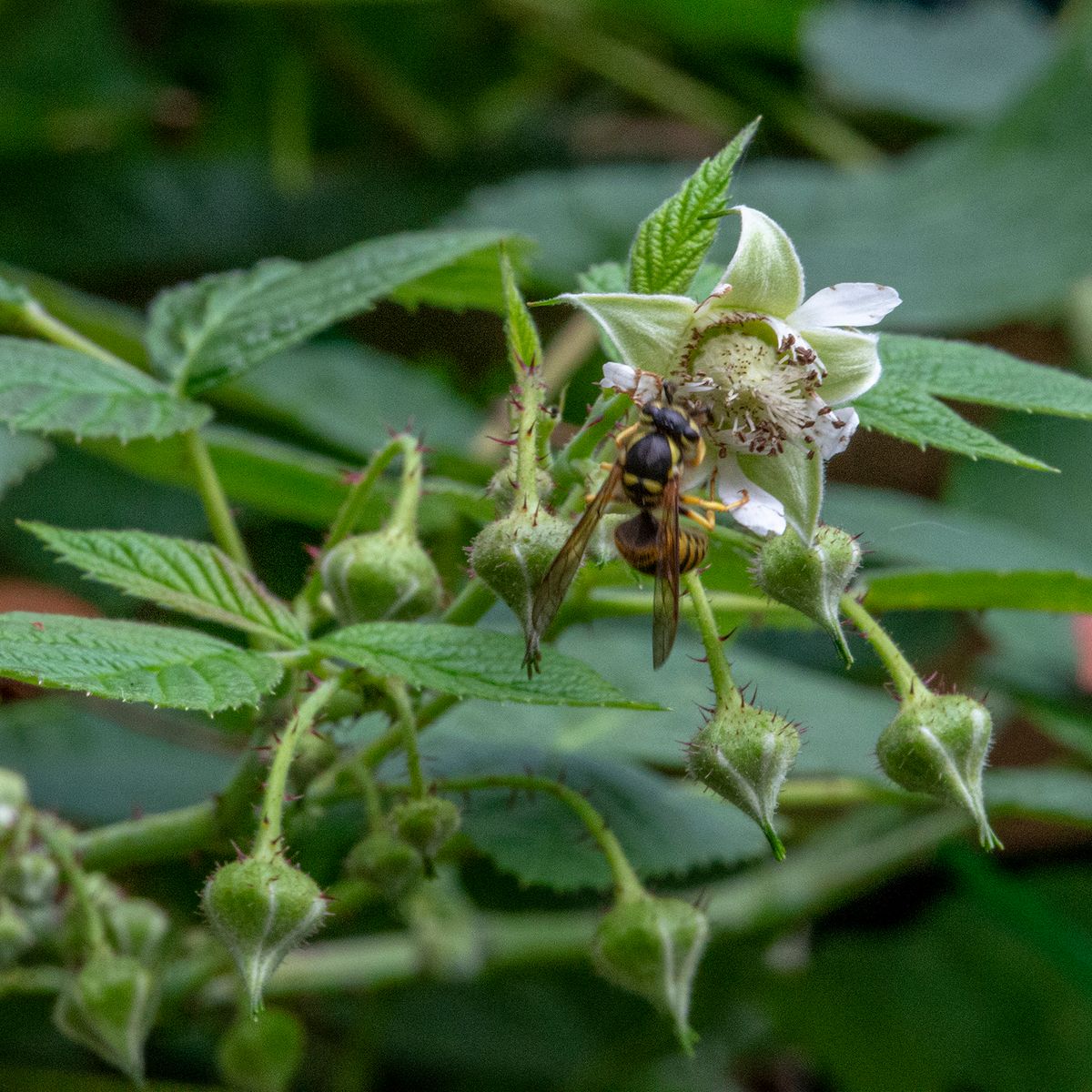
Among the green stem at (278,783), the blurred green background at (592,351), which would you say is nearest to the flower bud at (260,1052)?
the blurred green background at (592,351)

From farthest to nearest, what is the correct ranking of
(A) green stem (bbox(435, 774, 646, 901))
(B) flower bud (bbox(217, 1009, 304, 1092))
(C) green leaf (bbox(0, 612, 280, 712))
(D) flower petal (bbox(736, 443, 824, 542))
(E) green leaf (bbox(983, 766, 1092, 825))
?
(E) green leaf (bbox(983, 766, 1092, 825))
(B) flower bud (bbox(217, 1009, 304, 1092))
(A) green stem (bbox(435, 774, 646, 901))
(D) flower petal (bbox(736, 443, 824, 542))
(C) green leaf (bbox(0, 612, 280, 712))

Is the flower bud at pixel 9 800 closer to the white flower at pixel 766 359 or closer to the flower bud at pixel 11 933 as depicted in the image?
the flower bud at pixel 11 933

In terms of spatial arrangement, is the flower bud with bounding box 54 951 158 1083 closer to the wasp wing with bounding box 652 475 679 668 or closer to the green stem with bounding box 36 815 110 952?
the green stem with bounding box 36 815 110 952

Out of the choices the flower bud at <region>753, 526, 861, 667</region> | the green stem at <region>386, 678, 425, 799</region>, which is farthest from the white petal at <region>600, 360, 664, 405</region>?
the green stem at <region>386, 678, 425, 799</region>

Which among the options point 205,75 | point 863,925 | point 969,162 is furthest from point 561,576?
point 205,75

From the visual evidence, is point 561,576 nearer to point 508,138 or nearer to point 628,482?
point 628,482

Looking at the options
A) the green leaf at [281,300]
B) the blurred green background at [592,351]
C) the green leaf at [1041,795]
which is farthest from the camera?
the blurred green background at [592,351]
